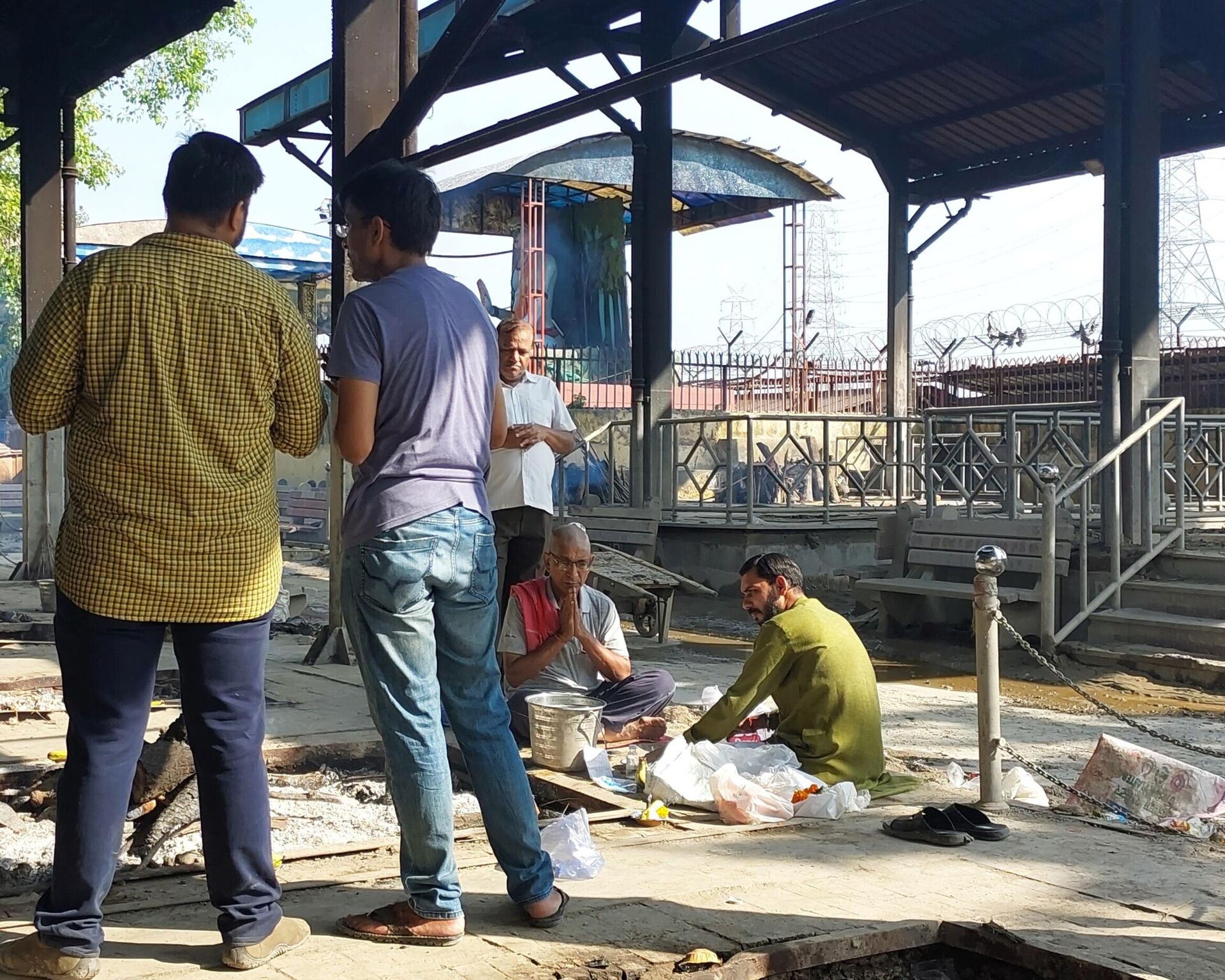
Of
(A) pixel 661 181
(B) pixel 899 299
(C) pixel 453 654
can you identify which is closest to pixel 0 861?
(C) pixel 453 654

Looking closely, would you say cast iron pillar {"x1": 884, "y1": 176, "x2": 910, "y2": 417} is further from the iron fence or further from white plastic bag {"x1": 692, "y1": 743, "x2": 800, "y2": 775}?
white plastic bag {"x1": 692, "y1": 743, "x2": 800, "y2": 775}

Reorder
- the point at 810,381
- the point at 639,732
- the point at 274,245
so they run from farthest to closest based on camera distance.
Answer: the point at 274,245 < the point at 810,381 < the point at 639,732

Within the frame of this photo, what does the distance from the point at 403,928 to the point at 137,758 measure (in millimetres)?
707

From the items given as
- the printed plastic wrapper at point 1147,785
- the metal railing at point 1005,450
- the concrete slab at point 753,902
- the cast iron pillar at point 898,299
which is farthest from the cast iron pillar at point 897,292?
the concrete slab at point 753,902

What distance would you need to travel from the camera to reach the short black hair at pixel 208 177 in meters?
2.80

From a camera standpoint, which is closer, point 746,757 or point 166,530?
point 166,530

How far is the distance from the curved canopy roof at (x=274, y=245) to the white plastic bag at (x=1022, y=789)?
69.5 feet

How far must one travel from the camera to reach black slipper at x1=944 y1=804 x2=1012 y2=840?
4152 mm

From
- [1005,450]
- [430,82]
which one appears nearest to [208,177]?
[430,82]

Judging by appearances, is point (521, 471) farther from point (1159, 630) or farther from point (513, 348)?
point (1159, 630)

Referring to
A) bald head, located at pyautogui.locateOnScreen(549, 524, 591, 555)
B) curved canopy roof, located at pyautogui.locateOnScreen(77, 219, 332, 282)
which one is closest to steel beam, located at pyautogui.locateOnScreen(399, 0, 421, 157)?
bald head, located at pyautogui.locateOnScreen(549, 524, 591, 555)

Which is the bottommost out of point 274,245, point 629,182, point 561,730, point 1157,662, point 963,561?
point 1157,662

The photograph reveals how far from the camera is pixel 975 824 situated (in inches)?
164

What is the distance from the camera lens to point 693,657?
9727 millimetres
